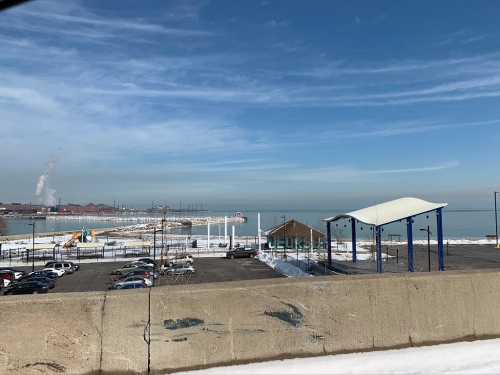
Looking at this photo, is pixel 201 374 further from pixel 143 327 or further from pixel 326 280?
pixel 326 280

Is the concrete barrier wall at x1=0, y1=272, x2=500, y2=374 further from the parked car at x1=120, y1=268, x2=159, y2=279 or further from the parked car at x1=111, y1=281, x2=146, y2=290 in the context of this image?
the parked car at x1=120, y1=268, x2=159, y2=279

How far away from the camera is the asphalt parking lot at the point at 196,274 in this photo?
118ft

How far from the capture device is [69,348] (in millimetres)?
4523

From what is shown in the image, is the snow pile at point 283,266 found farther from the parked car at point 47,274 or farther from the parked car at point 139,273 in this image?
the parked car at point 47,274

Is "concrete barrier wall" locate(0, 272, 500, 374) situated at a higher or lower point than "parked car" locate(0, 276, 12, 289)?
higher

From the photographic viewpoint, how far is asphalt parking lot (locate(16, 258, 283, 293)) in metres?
36.1

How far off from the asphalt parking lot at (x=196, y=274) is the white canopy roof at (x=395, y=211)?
360 inches

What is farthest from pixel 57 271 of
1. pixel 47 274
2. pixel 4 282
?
pixel 4 282

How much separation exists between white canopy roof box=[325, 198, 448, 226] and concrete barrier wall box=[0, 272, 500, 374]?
27.4 m

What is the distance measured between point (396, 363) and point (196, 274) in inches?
1461

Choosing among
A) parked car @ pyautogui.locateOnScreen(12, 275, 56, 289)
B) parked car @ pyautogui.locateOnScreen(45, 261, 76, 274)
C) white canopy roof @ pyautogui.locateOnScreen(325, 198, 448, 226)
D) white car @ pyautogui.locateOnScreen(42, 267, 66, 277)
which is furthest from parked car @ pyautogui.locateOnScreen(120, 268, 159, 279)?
white canopy roof @ pyautogui.locateOnScreen(325, 198, 448, 226)

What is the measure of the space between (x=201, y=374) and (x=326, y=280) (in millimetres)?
1787

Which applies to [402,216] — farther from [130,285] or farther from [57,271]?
[57,271]

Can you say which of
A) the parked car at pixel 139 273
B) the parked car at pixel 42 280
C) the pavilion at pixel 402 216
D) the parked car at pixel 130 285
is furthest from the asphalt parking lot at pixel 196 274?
the pavilion at pixel 402 216
